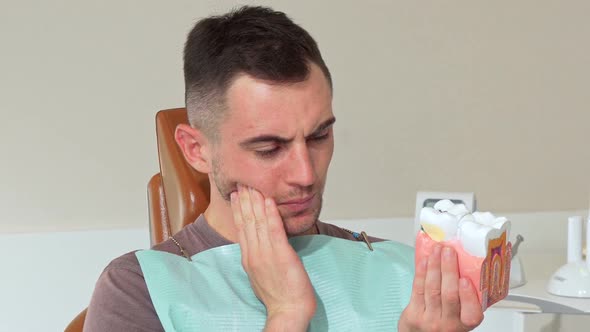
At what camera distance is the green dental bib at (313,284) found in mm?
1421

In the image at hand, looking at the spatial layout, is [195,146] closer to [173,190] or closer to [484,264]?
[173,190]

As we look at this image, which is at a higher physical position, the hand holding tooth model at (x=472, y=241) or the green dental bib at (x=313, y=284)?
the hand holding tooth model at (x=472, y=241)

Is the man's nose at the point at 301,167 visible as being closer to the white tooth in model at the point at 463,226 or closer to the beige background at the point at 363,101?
the white tooth in model at the point at 463,226

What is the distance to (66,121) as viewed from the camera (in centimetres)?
288

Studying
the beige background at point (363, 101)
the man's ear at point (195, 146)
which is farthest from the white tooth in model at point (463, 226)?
the beige background at point (363, 101)

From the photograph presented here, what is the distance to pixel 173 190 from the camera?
1.88m

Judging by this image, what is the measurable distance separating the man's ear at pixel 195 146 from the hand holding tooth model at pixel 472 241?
46 centimetres

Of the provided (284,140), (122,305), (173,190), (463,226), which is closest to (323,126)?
(284,140)

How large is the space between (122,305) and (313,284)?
1.03 feet

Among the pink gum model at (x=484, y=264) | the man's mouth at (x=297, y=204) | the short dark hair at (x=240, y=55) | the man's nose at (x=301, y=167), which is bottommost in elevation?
the pink gum model at (x=484, y=264)

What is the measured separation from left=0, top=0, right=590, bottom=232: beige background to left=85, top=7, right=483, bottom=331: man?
56.2 inches

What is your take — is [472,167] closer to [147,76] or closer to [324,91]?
[147,76]

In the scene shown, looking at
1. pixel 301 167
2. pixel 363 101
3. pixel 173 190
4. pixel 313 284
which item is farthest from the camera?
pixel 363 101

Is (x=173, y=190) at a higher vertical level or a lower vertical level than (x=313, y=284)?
higher
